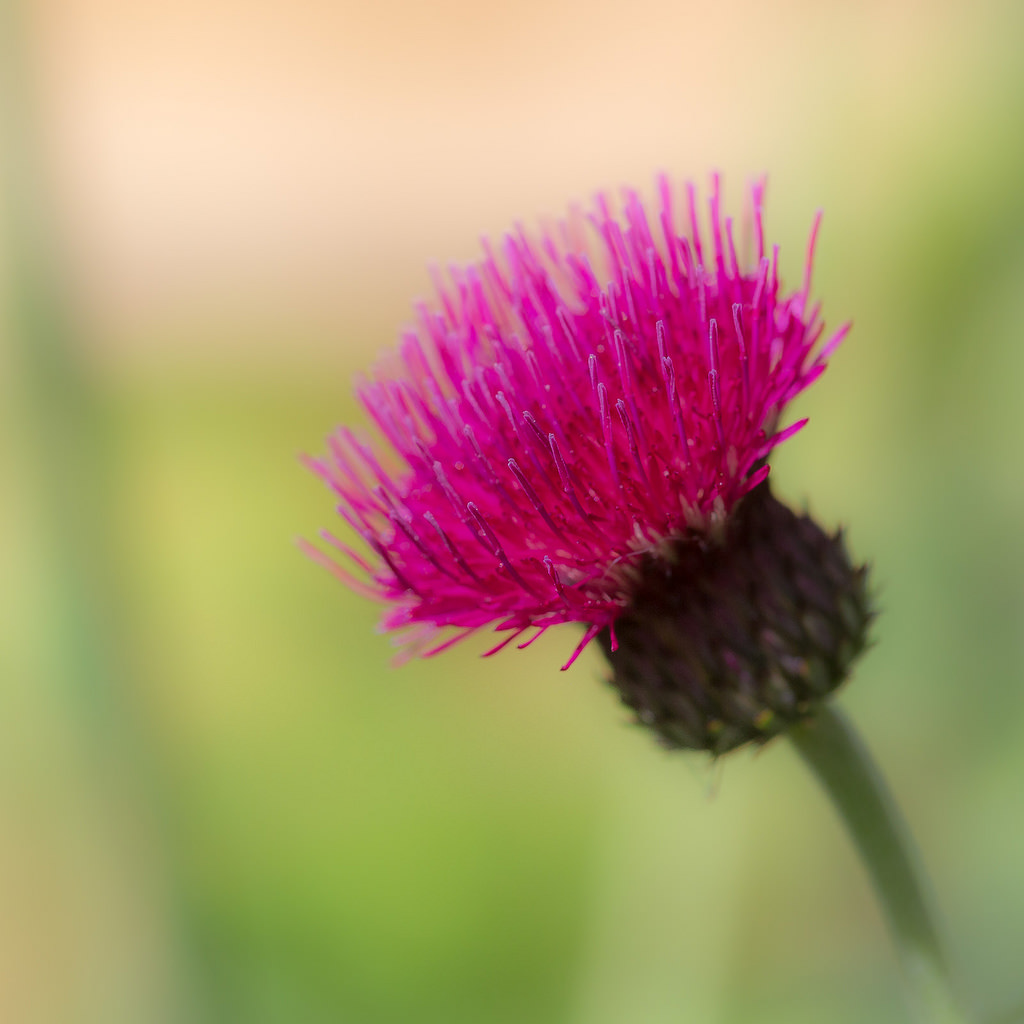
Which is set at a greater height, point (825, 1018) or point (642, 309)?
point (642, 309)

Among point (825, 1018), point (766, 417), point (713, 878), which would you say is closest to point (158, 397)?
point (713, 878)

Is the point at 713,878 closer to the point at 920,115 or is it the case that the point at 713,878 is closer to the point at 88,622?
the point at 88,622

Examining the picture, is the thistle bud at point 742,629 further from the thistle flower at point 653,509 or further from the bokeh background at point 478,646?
the bokeh background at point 478,646

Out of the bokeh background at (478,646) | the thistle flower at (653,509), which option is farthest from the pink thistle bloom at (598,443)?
the bokeh background at (478,646)

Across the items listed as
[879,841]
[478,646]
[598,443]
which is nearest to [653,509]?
[598,443]

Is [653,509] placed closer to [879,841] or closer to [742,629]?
[742,629]

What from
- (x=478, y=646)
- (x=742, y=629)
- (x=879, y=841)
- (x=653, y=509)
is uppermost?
(x=653, y=509)

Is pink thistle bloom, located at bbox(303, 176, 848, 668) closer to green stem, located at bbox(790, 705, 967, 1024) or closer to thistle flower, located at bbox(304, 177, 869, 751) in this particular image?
thistle flower, located at bbox(304, 177, 869, 751)
